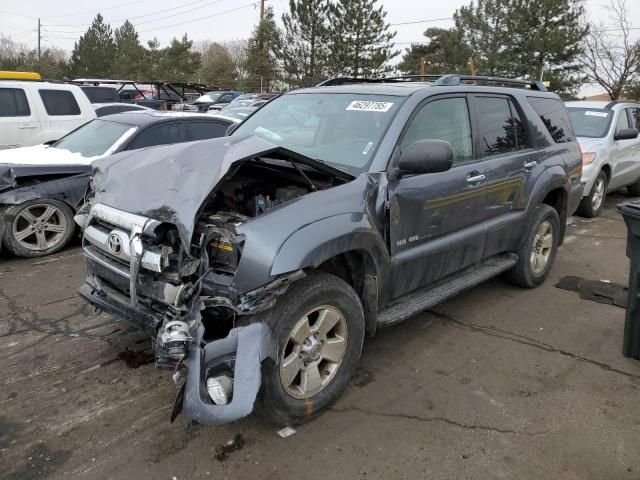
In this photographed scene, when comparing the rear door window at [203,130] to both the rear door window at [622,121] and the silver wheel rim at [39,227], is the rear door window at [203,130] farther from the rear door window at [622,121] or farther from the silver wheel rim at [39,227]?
the rear door window at [622,121]

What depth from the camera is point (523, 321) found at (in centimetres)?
458

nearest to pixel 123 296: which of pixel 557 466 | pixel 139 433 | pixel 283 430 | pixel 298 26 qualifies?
pixel 139 433

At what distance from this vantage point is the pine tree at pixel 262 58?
38.8m

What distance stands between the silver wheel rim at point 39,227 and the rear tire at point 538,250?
506 centimetres

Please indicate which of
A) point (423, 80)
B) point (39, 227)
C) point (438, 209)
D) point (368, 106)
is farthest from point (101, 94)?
point (438, 209)

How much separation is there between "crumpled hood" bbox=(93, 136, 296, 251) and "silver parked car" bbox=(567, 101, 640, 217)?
680cm

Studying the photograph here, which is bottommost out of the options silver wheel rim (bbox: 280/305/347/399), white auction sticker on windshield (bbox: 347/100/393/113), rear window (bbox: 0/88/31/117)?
silver wheel rim (bbox: 280/305/347/399)

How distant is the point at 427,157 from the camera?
10.6 feet

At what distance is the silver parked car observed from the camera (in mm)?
8375

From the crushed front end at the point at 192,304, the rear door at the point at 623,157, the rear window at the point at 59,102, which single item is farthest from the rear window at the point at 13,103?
the rear door at the point at 623,157

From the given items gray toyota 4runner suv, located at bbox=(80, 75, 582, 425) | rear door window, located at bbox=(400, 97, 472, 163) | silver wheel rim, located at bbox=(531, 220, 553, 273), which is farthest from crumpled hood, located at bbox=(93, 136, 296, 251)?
silver wheel rim, located at bbox=(531, 220, 553, 273)

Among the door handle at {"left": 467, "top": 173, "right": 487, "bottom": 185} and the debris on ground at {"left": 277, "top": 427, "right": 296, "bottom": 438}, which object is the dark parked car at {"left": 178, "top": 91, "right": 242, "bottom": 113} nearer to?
the door handle at {"left": 467, "top": 173, "right": 487, "bottom": 185}

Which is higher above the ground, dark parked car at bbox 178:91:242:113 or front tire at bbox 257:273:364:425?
dark parked car at bbox 178:91:242:113

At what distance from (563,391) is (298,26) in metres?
35.0
